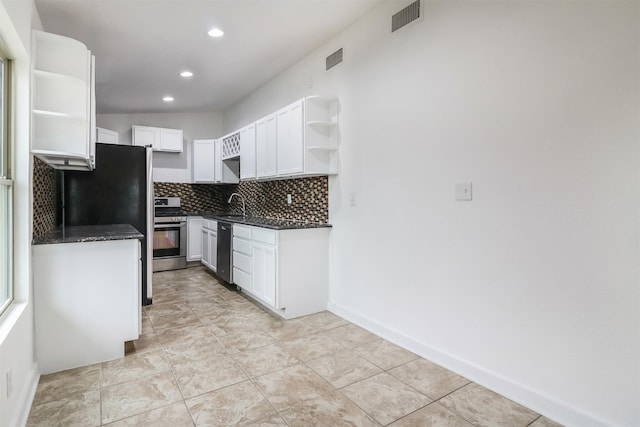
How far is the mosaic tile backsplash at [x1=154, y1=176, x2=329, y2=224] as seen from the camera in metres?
3.91

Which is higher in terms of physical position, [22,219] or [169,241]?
[22,219]

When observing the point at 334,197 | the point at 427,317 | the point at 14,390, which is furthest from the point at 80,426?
the point at 334,197

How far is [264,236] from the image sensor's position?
3643 millimetres

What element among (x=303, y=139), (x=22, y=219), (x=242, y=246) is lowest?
(x=242, y=246)

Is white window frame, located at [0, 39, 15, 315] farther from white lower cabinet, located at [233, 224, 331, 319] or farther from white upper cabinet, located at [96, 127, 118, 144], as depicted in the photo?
white upper cabinet, located at [96, 127, 118, 144]

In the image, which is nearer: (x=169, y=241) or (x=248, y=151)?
(x=248, y=151)

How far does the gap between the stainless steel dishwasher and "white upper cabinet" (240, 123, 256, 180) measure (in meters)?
0.77

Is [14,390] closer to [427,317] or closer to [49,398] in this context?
[49,398]

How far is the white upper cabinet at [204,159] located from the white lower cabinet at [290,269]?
2.73m

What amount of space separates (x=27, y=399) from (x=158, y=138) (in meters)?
4.89

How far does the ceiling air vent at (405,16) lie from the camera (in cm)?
268

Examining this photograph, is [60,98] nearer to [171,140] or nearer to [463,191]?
[463,191]

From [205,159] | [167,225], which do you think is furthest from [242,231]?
[205,159]

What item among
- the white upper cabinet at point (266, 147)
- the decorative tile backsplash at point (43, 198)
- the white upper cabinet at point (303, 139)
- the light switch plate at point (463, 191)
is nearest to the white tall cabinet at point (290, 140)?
the white upper cabinet at point (303, 139)
